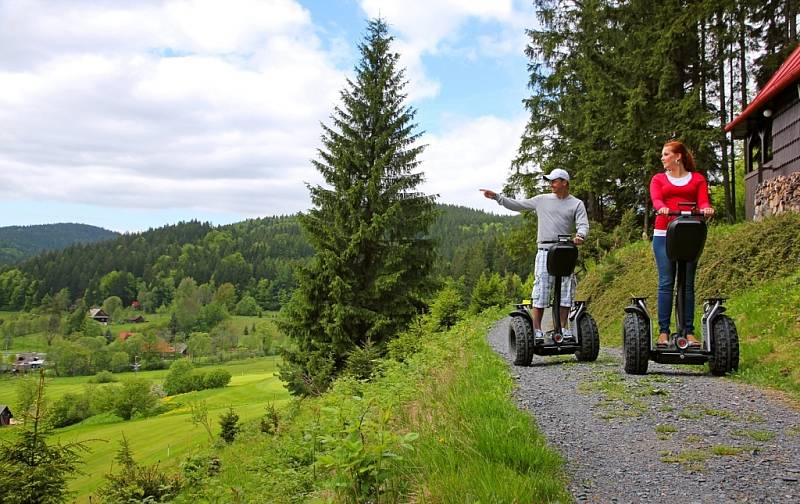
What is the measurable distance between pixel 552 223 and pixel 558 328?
1.27 meters

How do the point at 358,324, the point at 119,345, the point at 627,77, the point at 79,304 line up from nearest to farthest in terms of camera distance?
the point at 358,324, the point at 627,77, the point at 119,345, the point at 79,304

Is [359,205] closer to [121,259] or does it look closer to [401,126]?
[401,126]

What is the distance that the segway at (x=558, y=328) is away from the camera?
6.31 meters

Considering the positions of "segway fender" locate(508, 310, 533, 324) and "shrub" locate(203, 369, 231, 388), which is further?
"shrub" locate(203, 369, 231, 388)

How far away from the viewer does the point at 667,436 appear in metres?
3.51

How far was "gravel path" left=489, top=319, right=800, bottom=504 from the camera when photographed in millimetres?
2678

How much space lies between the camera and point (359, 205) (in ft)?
61.1

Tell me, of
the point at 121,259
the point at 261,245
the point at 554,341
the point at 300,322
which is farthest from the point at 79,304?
the point at 554,341

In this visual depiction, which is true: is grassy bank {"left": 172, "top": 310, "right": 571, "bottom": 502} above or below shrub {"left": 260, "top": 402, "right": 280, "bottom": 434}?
above

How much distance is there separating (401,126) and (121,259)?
179865 mm

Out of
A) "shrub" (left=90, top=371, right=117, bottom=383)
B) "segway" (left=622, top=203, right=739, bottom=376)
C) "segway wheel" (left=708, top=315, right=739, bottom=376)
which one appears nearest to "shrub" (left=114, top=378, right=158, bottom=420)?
"shrub" (left=90, top=371, right=117, bottom=383)

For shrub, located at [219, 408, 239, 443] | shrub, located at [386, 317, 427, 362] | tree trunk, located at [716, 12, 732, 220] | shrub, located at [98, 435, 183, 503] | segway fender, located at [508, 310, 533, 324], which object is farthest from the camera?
tree trunk, located at [716, 12, 732, 220]

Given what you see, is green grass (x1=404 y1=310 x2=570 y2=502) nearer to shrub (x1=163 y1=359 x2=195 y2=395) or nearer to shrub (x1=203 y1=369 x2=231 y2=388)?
shrub (x1=163 y1=359 x2=195 y2=395)

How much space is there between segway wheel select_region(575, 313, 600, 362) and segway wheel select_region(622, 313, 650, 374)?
104cm
